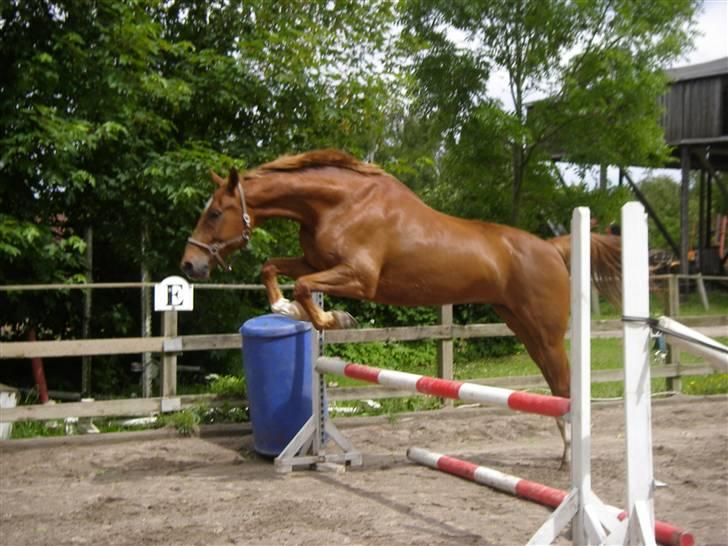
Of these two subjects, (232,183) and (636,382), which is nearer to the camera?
(636,382)

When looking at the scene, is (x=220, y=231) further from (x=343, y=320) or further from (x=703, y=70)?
(x=703, y=70)

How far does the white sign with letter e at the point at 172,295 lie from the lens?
21.3 ft

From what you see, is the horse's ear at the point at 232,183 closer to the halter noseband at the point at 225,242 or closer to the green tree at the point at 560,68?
the halter noseband at the point at 225,242

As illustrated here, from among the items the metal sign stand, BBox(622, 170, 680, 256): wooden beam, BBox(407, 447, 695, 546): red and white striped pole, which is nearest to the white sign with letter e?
the metal sign stand

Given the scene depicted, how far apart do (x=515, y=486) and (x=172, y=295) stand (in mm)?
3533

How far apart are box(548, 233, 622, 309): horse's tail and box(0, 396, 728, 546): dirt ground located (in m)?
1.22

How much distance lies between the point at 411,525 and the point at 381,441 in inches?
101

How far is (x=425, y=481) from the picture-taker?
5090mm

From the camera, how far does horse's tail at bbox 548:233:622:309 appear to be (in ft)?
17.5

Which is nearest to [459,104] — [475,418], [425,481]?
[475,418]

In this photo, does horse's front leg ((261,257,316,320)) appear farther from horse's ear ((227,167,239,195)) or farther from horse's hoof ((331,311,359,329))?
horse's ear ((227,167,239,195))

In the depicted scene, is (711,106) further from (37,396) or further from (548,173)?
(37,396)

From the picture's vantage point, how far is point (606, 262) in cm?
534

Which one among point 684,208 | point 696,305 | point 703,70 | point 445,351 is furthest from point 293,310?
point 684,208
